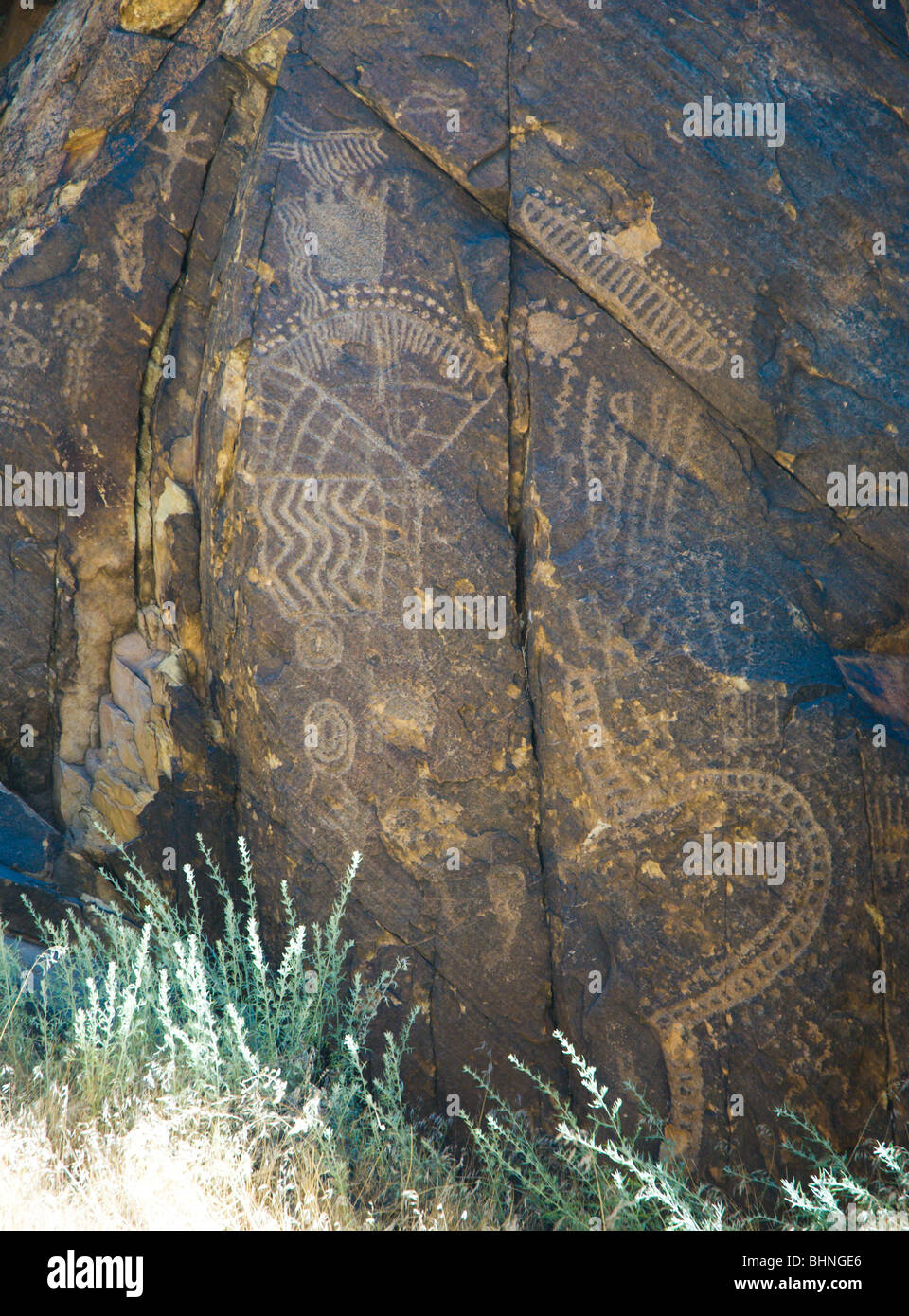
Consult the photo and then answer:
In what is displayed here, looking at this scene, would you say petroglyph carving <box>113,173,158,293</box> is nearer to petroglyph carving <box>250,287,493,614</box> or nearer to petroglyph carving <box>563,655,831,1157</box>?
petroglyph carving <box>250,287,493,614</box>

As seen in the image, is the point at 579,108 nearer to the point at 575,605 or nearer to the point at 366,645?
the point at 575,605

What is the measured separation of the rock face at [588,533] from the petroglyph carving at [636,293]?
1cm

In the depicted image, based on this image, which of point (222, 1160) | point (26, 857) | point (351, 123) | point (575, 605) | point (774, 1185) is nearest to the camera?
point (222, 1160)

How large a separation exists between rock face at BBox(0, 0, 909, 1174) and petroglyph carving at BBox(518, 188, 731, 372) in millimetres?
11

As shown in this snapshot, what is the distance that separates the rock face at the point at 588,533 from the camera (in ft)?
9.62

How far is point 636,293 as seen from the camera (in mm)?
3145

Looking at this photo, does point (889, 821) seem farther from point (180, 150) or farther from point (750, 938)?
point (180, 150)

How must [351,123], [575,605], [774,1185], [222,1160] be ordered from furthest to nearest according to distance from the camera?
[351,123], [575,605], [774,1185], [222,1160]

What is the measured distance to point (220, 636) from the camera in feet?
11.2

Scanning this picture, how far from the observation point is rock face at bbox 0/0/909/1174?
2932mm

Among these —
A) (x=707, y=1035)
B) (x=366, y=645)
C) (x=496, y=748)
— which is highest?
(x=366, y=645)

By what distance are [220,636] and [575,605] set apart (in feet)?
4.15

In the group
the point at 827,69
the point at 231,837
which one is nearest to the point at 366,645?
the point at 231,837

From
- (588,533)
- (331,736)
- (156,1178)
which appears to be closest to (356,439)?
(588,533)
